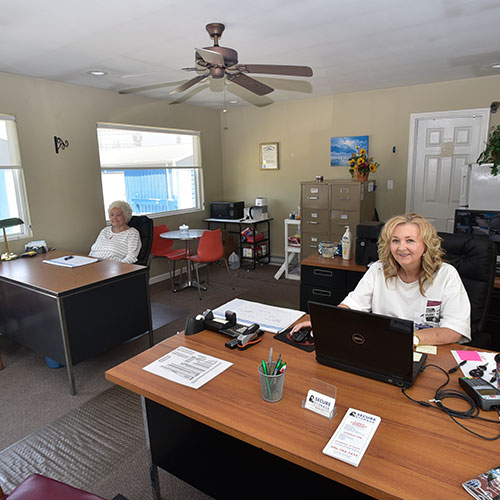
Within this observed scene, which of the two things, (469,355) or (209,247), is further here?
(209,247)

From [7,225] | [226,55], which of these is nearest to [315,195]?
[226,55]

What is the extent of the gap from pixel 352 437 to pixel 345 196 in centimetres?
389

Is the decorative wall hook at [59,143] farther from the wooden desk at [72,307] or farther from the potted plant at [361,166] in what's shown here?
the potted plant at [361,166]

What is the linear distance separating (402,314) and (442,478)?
0.94 m

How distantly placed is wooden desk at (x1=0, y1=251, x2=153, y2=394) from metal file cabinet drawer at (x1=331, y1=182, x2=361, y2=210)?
267 cm

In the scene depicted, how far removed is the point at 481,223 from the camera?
2.73 meters

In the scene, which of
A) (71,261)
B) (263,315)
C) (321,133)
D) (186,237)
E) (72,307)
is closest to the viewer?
(263,315)

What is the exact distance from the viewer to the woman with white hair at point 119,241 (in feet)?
12.2

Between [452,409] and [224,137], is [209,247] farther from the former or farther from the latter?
[452,409]

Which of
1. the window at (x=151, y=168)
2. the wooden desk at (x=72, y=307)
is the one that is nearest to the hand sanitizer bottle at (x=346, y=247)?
the wooden desk at (x=72, y=307)

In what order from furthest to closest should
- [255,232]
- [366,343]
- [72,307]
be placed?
[255,232] → [72,307] → [366,343]

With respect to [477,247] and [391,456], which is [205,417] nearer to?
[391,456]

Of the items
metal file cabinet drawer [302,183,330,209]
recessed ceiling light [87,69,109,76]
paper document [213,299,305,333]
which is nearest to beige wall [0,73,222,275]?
recessed ceiling light [87,69,109,76]

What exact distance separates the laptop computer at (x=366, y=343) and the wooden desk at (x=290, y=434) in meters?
0.04
